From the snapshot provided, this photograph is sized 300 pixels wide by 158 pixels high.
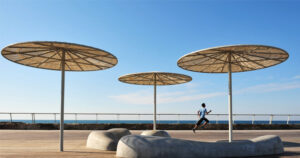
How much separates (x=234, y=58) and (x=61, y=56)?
694 centimetres

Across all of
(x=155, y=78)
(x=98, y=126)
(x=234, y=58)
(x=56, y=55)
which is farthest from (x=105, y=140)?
(x=98, y=126)

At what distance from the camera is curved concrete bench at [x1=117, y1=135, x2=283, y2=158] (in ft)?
21.9

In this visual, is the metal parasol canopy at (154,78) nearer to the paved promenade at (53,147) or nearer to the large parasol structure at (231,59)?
the large parasol structure at (231,59)

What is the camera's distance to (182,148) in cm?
672

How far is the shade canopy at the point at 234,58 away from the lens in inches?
355

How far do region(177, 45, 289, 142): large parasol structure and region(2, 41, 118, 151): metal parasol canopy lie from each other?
3.22 meters

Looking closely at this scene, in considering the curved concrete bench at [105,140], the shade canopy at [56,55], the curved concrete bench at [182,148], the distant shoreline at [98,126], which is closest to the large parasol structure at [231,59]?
the curved concrete bench at [182,148]

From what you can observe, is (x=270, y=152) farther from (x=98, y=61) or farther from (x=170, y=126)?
(x=170, y=126)

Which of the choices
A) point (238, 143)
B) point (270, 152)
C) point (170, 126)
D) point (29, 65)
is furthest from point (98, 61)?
point (170, 126)

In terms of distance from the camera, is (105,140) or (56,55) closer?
(105,140)

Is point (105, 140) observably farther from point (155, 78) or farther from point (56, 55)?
point (155, 78)

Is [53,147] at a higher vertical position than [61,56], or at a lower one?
lower

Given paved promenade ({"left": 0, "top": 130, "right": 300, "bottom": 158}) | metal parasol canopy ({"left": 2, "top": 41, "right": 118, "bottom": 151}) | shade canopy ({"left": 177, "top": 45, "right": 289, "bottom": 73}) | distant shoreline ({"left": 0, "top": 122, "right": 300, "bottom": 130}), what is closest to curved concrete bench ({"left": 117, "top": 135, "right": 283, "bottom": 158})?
paved promenade ({"left": 0, "top": 130, "right": 300, "bottom": 158})

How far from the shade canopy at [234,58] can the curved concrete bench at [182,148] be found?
317 cm
